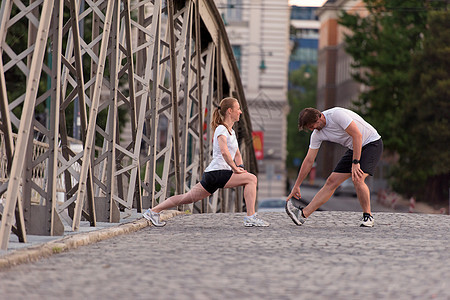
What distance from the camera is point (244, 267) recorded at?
7.76 meters

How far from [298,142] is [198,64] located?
10266 centimetres

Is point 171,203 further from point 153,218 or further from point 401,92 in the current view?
point 401,92

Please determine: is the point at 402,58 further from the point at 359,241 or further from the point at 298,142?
the point at 298,142

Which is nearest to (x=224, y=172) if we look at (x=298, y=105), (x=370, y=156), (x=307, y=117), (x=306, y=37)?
(x=307, y=117)

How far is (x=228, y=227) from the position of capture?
40.5ft

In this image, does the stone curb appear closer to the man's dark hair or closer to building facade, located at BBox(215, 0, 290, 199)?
the man's dark hair

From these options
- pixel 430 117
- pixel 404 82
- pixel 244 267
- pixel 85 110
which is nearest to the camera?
pixel 244 267

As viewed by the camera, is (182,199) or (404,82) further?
(404,82)

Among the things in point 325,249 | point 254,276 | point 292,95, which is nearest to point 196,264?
point 254,276

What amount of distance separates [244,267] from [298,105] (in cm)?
11328

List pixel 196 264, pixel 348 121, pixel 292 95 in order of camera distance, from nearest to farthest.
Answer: pixel 196 264 < pixel 348 121 < pixel 292 95

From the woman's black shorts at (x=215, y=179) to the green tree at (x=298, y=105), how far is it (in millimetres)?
94288

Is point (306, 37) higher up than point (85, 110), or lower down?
higher up

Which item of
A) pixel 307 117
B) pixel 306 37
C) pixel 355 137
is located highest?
pixel 306 37
